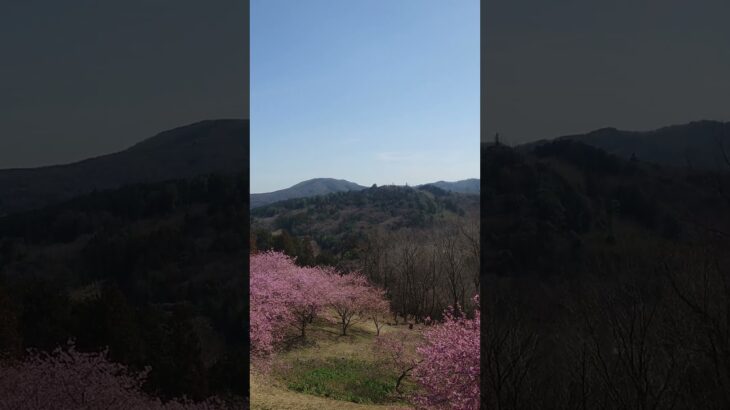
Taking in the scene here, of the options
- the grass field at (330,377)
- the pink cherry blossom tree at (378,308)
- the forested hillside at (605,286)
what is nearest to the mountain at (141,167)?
the forested hillside at (605,286)

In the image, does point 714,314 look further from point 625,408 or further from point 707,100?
point 707,100

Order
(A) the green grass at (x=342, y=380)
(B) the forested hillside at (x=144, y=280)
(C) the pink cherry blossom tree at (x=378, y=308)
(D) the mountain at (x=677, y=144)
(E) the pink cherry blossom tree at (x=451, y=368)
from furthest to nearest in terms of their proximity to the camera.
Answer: (C) the pink cherry blossom tree at (x=378, y=308) < (A) the green grass at (x=342, y=380) < (E) the pink cherry blossom tree at (x=451, y=368) < (B) the forested hillside at (x=144, y=280) < (D) the mountain at (x=677, y=144)

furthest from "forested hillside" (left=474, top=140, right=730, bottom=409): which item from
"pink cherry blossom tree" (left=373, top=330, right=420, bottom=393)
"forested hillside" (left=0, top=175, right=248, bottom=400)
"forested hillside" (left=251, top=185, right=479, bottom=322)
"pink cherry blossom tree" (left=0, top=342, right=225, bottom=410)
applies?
"forested hillside" (left=251, top=185, right=479, bottom=322)

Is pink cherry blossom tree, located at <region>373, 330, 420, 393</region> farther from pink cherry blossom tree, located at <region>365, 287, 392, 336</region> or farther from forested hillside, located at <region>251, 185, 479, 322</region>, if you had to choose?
pink cherry blossom tree, located at <region>365, 287, 392, 336</region>

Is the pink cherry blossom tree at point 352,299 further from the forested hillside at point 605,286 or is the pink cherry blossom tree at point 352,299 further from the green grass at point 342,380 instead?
the forested hillside at point 605,286

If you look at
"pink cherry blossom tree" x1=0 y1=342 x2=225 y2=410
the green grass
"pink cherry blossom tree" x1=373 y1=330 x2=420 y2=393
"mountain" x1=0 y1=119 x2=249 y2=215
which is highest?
"mountain" x1=0 y1=119 x2=249 y2=215

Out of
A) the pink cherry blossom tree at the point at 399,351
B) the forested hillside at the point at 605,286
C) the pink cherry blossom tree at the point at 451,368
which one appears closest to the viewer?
the forested hillside at the point at 605,286
